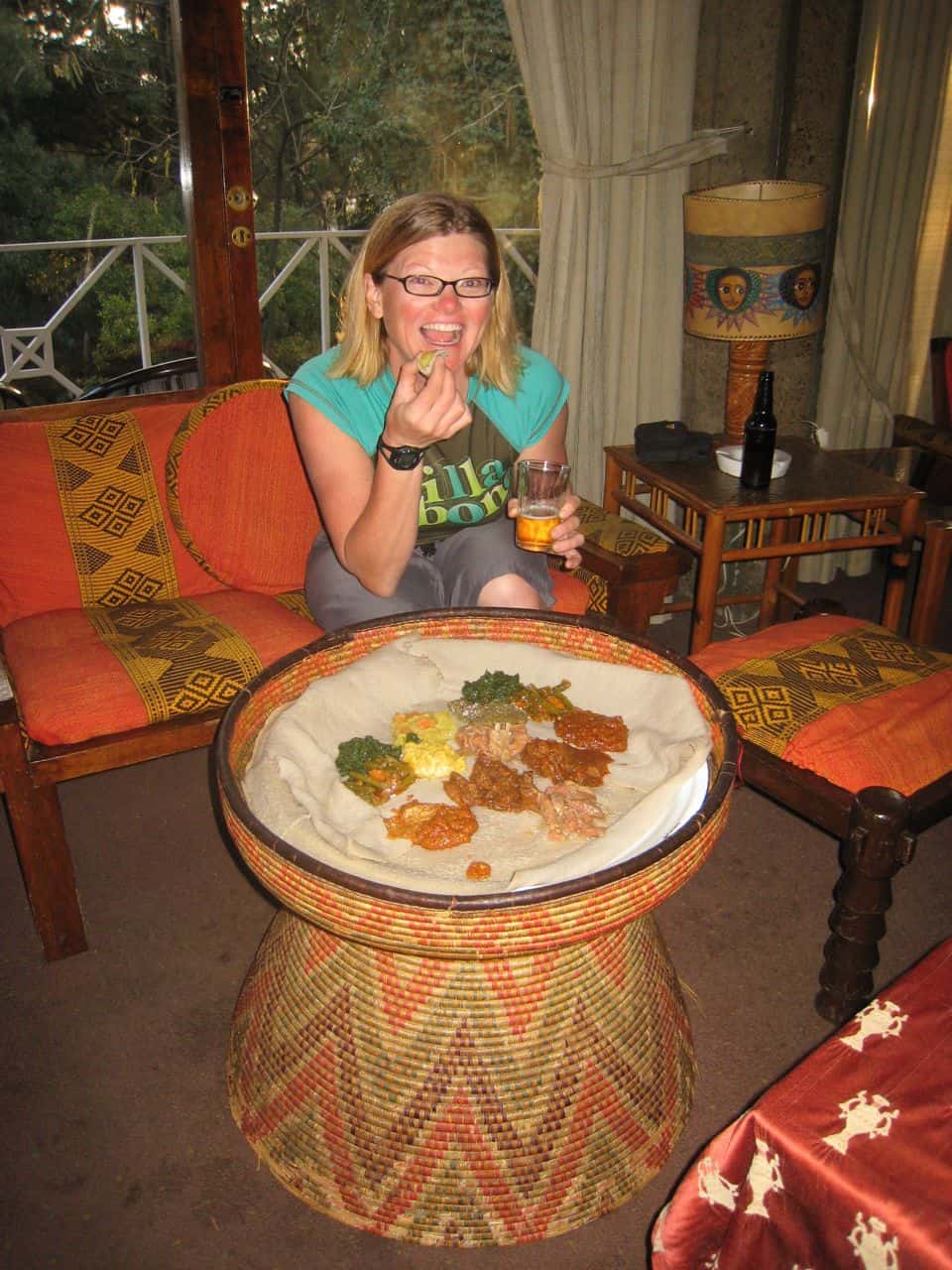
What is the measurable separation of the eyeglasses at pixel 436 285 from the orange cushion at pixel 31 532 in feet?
2.98

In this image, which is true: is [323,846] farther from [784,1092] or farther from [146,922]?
[146,922]

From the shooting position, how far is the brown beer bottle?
248 cm

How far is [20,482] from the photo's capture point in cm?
213

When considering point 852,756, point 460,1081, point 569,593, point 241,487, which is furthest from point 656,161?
point 460,1081

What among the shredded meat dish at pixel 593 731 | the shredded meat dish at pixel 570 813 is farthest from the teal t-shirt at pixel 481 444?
the shredded meat dish at pixel 570 813

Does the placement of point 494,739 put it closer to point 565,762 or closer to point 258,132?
point 565,762

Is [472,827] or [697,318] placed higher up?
[697,318]

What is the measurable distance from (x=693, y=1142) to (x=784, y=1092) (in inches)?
27.3

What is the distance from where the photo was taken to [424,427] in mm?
1517

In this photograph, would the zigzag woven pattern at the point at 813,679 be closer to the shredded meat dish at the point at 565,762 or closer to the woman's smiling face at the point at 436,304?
the shredded meat dish at the point at 565,762

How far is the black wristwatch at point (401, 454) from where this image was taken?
1592 millimetres

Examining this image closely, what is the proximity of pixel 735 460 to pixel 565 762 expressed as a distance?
1.47 meters

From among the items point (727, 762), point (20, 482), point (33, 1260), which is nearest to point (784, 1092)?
point (727, 762)

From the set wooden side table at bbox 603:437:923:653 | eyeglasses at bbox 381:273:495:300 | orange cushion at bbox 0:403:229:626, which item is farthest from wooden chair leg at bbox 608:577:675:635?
orange cushion at bbox 0:403:229:626
